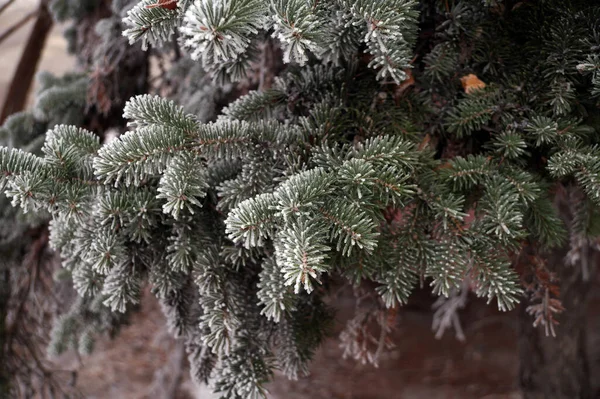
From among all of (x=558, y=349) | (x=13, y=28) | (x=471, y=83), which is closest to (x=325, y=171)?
(x=471, y=83)

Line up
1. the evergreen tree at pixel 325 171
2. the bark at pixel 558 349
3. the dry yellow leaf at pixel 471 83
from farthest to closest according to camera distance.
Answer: the bark at pixel 558 349, the dry yellow leaf at pixel 471 83, the evergreen tree at pixel 325 171

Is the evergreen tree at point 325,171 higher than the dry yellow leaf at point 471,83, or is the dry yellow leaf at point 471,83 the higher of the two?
the dry yellow leaf at point 471,83

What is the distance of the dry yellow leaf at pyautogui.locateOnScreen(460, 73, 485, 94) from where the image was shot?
1018 mm

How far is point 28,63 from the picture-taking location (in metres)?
2.29

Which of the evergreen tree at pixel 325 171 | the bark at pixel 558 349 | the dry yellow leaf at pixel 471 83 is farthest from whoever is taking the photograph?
the bark at pixel 558 349

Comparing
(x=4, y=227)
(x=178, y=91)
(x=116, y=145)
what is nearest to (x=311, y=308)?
(x=116, y=145)

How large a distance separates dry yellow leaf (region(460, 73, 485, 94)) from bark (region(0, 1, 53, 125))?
205 centimetres

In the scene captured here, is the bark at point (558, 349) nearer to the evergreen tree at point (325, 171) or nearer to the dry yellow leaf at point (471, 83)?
the evergreen tree at point (325, 171)

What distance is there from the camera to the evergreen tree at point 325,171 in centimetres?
77

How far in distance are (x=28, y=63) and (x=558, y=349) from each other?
9.45 feet

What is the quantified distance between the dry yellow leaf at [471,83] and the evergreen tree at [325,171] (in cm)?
2

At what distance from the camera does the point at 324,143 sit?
3.01 ft

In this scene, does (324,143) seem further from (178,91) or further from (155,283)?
(178,91)

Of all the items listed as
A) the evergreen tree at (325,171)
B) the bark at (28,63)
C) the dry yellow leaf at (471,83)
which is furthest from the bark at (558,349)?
the bark at (28,63)
